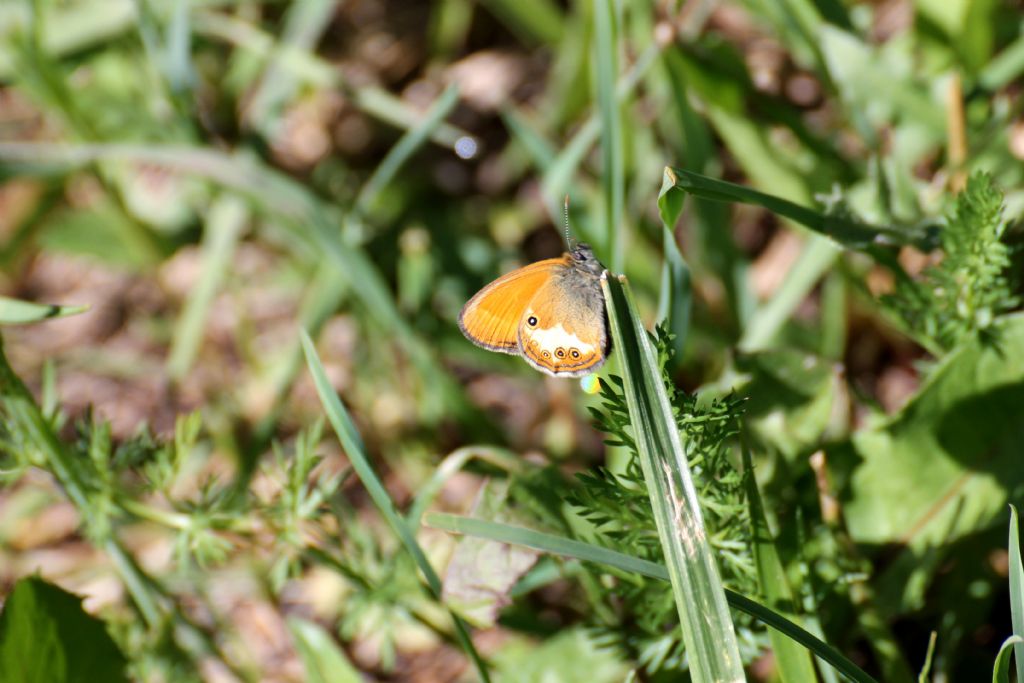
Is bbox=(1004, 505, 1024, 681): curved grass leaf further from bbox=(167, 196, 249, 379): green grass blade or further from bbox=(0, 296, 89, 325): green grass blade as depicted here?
bbox=(167, 196, 249, 379): green grass blade

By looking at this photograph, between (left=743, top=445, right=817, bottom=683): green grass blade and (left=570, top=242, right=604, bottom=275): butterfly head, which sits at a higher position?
(left=570, top=242, right=604, bottom=275): butterfly head

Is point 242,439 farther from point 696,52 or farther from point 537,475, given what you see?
point 696,52

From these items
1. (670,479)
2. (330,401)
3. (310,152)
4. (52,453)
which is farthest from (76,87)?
(670,479)

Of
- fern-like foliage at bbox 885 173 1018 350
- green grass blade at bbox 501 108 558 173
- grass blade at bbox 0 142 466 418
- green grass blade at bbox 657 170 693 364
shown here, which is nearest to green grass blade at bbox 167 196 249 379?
grass blade at bbox 0 142 466 418

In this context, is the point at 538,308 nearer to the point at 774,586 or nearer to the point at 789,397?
the point at 789,397

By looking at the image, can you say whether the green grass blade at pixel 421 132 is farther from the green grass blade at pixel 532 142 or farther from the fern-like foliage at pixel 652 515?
the fern-like foliage at pixel 652 515

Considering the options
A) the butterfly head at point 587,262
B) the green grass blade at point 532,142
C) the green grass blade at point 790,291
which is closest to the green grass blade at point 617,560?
the butterfly head at point 587,262
